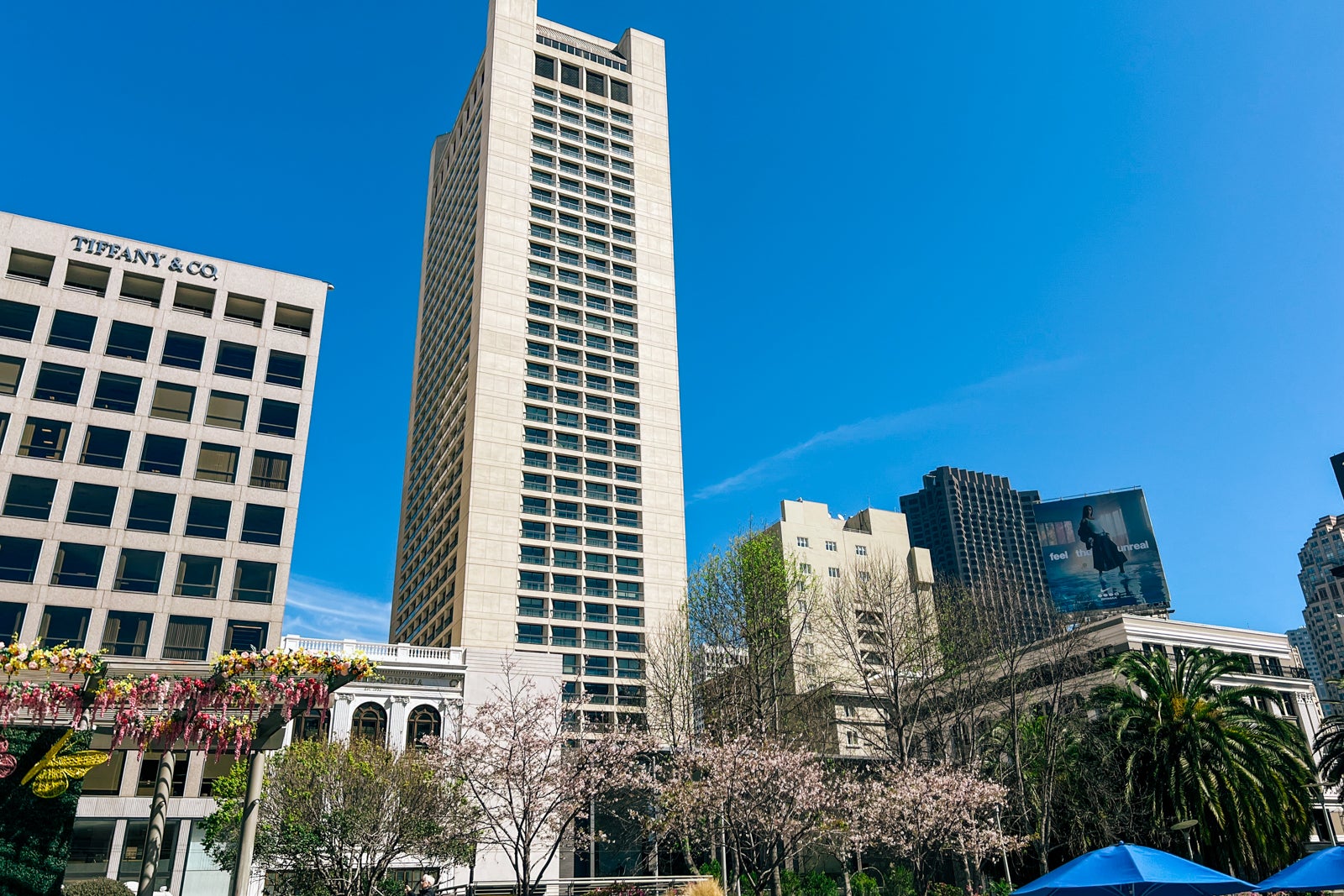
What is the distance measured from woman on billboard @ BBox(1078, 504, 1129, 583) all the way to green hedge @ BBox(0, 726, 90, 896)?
109 m

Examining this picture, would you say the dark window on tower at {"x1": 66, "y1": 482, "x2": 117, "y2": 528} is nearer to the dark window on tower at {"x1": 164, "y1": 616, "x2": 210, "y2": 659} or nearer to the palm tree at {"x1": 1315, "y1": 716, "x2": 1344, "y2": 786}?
the dark window on tower at {"x1": 164, "y1": 616, "x2": 210, "y2": 659}

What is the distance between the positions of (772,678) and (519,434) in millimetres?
47380

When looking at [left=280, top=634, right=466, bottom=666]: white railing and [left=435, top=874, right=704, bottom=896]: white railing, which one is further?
[left=280, top=634, right=466, bottom=666]: white railing

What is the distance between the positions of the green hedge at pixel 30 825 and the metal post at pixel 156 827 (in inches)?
66.4

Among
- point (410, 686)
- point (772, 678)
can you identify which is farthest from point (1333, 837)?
point (410, 686)

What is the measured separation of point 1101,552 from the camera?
109062 mm

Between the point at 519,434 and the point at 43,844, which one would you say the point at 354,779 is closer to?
the point at 43,844

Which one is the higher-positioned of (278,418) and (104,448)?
(278,418)

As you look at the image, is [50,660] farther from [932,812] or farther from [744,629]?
[744,629]

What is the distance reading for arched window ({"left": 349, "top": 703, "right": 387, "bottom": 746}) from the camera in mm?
45281

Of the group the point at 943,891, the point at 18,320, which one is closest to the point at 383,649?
the point at 18,320

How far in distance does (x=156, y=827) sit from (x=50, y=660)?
4.28 meters

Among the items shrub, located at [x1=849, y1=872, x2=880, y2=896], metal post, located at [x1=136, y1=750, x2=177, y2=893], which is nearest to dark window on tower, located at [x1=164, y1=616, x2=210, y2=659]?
metal post, located at [x1=136, y1=750, x2=177, y2=893]

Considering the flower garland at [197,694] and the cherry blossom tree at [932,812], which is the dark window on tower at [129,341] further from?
the cherry blossom tree at [932,812]
